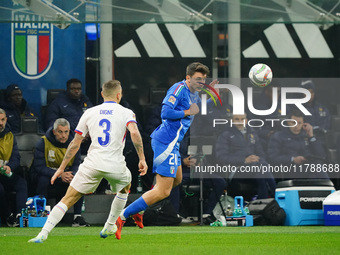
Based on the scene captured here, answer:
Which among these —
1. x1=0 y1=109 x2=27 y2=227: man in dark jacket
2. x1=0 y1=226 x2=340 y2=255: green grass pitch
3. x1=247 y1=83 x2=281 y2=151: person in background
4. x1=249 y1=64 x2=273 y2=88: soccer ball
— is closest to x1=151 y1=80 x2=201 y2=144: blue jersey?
x1=0 y1=226 x2=340 y2=255: green grass pitch

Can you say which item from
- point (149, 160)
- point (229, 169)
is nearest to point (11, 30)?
point (149, 160)

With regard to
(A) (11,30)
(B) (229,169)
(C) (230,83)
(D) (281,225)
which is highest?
(A) (11,30)

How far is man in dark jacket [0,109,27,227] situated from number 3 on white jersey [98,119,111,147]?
14.5ft

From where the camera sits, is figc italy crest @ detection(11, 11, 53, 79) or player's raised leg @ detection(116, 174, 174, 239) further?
figc italy crest @ detection(11, 11, 53, 79)

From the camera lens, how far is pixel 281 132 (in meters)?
13.3

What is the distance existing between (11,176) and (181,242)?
458 cm

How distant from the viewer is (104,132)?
809 cm

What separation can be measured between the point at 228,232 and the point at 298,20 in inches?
167

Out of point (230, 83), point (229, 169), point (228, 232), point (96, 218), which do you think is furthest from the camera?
point (230, 83)

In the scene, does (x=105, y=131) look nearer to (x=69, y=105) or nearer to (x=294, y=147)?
(x=69, y=105)

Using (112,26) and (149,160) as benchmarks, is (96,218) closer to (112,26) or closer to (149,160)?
(149,160)

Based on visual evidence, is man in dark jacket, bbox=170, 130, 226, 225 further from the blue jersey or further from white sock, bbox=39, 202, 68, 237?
white sock, bbox=39, 202, 68, 237

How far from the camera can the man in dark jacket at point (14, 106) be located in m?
13.1

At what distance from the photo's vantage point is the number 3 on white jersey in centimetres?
808
